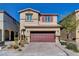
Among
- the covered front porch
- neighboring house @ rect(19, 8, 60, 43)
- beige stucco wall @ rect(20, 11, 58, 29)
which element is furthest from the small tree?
the covered front porch

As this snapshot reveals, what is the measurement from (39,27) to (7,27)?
5247 millimetres

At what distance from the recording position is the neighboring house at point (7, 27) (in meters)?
24.8

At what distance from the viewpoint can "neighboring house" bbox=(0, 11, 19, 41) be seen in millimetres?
24845

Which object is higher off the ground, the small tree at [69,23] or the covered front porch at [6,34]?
the small tree at [69,23]

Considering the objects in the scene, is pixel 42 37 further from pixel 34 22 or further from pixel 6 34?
pixel 6 34

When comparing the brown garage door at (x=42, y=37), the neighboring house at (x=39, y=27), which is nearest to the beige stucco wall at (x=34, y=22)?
the neighboring house at (x=39, y=27)

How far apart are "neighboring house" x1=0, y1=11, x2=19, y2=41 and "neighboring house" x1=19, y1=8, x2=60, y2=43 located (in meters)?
2.21

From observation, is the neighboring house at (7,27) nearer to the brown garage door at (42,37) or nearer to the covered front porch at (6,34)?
the covered front porch at (6,34)

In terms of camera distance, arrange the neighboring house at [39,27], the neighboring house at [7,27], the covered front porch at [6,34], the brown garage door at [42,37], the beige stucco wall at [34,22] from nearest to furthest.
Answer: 1. the neighboring house at [7,27]
2. the covered front porch at [6,34]
3. the beige stucco wall at [34,22]
4. the neighboring house at [39,27]
5. the brown garage door at [42,37]

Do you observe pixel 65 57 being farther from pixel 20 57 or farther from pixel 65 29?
pixel 65 29

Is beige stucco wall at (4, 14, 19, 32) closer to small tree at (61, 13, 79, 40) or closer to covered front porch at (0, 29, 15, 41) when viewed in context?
covered front porch at (0, 29, 15, 41)

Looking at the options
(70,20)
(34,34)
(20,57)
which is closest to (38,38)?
(34,34)

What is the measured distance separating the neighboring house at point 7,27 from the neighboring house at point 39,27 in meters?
2.21

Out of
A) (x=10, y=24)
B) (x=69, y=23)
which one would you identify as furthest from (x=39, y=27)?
(x=10, y=24)
